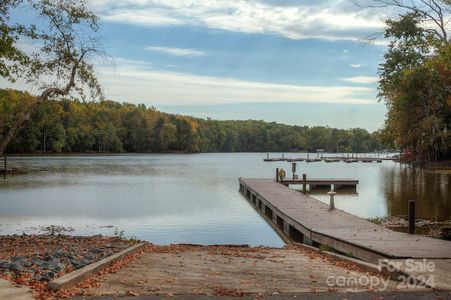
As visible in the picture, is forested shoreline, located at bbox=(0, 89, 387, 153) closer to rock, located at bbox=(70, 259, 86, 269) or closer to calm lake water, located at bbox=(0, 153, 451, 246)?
calm lake water, located at bbox=(0, 153, 451, 246)

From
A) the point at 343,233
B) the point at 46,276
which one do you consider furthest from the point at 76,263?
the point at 343,233

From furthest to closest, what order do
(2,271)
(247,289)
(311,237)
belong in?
(311,237)
(2,271)
(247,289)

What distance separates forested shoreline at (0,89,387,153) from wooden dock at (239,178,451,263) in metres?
31.6

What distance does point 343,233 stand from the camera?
13125mm

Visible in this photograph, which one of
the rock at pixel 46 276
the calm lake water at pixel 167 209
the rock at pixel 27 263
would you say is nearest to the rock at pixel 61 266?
the rock at pixel 27 263

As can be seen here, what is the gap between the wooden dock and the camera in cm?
1009

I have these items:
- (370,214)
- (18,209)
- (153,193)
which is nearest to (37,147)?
(153,193)

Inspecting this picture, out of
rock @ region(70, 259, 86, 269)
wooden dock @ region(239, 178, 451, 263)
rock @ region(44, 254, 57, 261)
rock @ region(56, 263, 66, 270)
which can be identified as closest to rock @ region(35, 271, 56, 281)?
rock @ region(56, 263, 66, 270)

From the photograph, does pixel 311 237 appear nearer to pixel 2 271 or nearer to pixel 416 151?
pixel 2 271

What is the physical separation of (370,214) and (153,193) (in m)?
15.8

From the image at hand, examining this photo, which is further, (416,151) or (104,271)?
(416,151)

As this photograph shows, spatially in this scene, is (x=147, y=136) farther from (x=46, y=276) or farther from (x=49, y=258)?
(x=46, y=276)

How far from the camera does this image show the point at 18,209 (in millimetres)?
24328

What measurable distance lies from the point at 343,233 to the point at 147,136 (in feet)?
445
